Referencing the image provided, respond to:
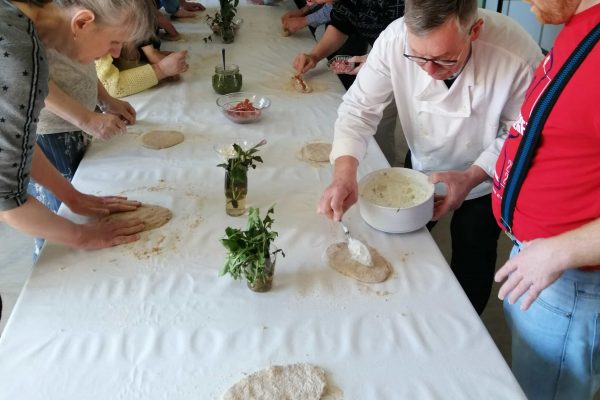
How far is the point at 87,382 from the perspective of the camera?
2.97 ft

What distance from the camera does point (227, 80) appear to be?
2.03 m

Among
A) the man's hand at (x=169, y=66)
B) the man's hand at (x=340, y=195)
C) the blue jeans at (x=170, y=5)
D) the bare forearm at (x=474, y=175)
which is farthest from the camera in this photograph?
the blue jeans at (x=170, y=5)

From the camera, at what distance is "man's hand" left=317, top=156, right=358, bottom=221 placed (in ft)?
4.20

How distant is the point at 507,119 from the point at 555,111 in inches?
18.5

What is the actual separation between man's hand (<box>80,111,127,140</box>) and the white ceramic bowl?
780 mm

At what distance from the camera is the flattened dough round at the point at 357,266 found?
1.14 m

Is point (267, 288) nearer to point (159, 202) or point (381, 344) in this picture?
point (381, 344)

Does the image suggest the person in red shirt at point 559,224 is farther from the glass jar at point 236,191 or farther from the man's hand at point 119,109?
the man's hand at point 119,109

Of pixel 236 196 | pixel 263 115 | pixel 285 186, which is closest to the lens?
pixel 236 196

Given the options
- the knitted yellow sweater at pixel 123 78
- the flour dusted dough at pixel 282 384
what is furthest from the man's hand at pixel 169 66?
the flour dusted dough at pixel 282 384

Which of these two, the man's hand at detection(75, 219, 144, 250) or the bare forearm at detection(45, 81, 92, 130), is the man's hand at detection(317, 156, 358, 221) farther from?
the bare forearm at detection(45, 81, 92, 130)

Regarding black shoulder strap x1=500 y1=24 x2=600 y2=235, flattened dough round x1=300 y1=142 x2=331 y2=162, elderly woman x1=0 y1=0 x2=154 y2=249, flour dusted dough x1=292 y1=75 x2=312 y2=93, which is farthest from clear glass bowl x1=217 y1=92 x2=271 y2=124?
black shoulder strap x1=500 y1=24 x2=600 y2=235

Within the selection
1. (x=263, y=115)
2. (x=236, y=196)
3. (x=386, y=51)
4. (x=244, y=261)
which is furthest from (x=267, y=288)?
(x=263, y=115)

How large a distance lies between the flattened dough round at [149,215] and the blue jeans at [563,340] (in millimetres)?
898
